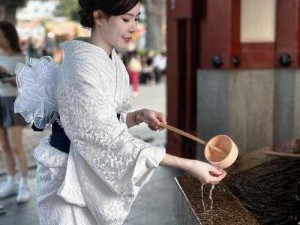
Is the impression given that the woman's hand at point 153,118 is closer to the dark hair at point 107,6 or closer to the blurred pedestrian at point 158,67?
the dark hair at point 107,6

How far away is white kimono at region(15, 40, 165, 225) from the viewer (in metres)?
2.14

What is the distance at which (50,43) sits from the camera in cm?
3195

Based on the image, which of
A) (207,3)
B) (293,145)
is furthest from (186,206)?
(207,3)

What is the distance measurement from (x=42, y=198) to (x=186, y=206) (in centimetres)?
90

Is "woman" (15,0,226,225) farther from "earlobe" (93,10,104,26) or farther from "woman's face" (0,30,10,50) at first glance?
"woman's face" (0,30,10,50)

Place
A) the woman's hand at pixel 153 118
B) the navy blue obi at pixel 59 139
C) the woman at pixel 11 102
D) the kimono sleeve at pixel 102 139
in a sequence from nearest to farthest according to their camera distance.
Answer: the kimono sleeve at pixel 102 139, the navy blue obi at pixel 59 139, the woman's hand at pixel 153 118, the woman at pixel 11 102

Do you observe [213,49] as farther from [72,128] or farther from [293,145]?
[72,128]

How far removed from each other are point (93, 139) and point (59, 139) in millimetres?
313

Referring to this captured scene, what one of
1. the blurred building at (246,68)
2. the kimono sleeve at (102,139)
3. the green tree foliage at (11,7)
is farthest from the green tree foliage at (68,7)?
the kimono sleeve at (102,139)

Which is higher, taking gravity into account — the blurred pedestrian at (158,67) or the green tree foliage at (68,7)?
the green tree foliage at (68,7)

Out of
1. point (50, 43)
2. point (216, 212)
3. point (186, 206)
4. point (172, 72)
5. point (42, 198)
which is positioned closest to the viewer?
point (42, 198)

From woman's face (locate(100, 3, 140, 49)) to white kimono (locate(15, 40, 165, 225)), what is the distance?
7 cm

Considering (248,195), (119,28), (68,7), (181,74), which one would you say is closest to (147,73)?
(181,74)

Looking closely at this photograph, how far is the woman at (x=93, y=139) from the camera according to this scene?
84.2 inches
